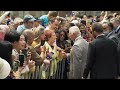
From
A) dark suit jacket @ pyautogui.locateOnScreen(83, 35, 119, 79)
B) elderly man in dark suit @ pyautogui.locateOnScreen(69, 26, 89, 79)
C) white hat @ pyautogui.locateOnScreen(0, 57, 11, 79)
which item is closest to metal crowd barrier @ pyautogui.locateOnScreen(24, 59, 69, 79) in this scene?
elderly man in dark suit @ pyautogui.locateOnScreen(69, 26, 89, 79)

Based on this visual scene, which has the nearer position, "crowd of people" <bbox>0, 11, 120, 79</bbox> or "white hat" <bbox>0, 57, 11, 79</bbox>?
"white hat" <bbox>0, 57, 11, 79</bbox>

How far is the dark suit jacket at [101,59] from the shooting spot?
23.8 ft

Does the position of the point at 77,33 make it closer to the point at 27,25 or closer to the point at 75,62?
the point at 75,62

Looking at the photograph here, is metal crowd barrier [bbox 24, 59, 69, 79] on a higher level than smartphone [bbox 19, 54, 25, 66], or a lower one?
lower

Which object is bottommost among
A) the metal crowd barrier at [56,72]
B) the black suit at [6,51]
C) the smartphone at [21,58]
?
the metal crowd barrier at [56,72]

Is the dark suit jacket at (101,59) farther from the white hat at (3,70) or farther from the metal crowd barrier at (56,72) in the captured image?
the white hat at (3,70)

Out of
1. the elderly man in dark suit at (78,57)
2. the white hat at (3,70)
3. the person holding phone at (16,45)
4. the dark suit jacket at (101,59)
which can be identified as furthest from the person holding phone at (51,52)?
the white hat at (3,70)

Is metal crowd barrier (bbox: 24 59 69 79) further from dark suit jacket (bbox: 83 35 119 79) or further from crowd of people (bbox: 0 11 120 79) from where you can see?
dark suit jacket (bbox: 83 35 119 79)

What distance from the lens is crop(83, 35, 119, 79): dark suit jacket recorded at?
727cm

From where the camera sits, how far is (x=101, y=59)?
7293mm

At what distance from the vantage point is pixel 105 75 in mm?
7383
